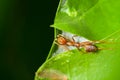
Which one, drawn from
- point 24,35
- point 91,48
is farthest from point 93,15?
point 24,35

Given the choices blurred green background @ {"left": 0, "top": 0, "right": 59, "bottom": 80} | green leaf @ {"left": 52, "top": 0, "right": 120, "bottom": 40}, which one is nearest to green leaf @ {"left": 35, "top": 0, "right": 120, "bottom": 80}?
green leaf @ {"left": 52, "top": 0, "right": 120, "bottom": 40}

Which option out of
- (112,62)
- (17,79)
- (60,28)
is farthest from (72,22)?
(17,79)

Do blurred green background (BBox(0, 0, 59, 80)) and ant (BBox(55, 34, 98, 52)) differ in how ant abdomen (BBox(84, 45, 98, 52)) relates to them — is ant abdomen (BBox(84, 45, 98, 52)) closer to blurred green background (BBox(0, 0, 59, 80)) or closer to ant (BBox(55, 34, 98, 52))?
ant (BBox(55, 34, 98, 52))

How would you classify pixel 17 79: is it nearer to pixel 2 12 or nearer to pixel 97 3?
pixel 2 12

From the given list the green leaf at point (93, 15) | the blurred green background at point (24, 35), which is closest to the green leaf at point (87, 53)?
the green leaf at point (93, 15)

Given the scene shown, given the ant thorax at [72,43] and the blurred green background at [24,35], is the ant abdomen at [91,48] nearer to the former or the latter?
the ant thorax at [72,43]
